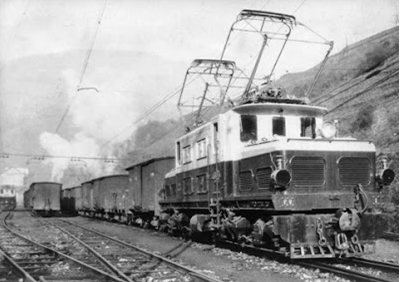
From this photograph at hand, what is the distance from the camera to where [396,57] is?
132 feet

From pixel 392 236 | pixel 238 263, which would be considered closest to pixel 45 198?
pixel 392 236

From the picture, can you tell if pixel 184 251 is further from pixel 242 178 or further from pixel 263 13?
pixel 263 13

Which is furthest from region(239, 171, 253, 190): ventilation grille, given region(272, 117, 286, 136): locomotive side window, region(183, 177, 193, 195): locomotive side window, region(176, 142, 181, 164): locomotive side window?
region(176, 142, 181, 164): locomotive side window

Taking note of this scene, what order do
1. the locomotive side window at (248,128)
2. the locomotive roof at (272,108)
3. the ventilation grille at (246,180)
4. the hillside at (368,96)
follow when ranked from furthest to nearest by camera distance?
the hillside at (368,96) < the locomotive side window at (248,128) < the locomotive roof at (272,108) < the ventilation grille at (246,180)

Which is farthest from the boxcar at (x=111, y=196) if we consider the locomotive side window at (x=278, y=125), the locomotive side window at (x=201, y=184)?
the locomotive side window at (x=278, y=125)

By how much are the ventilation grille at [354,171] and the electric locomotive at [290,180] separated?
2 centimetres

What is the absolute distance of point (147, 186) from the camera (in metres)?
22.0

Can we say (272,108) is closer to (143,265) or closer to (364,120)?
(143,265)

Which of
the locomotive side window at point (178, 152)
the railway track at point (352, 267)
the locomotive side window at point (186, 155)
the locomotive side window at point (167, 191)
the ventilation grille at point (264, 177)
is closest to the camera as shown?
the railway track at point (352, 267)

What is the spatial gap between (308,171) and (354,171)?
3.42 feet

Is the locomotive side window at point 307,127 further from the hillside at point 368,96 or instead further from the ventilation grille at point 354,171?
the hillside at point 368,96

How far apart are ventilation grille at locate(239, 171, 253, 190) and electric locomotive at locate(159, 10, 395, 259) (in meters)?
0.02

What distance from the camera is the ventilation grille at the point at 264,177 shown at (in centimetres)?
1010

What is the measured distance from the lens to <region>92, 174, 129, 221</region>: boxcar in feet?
91.1
